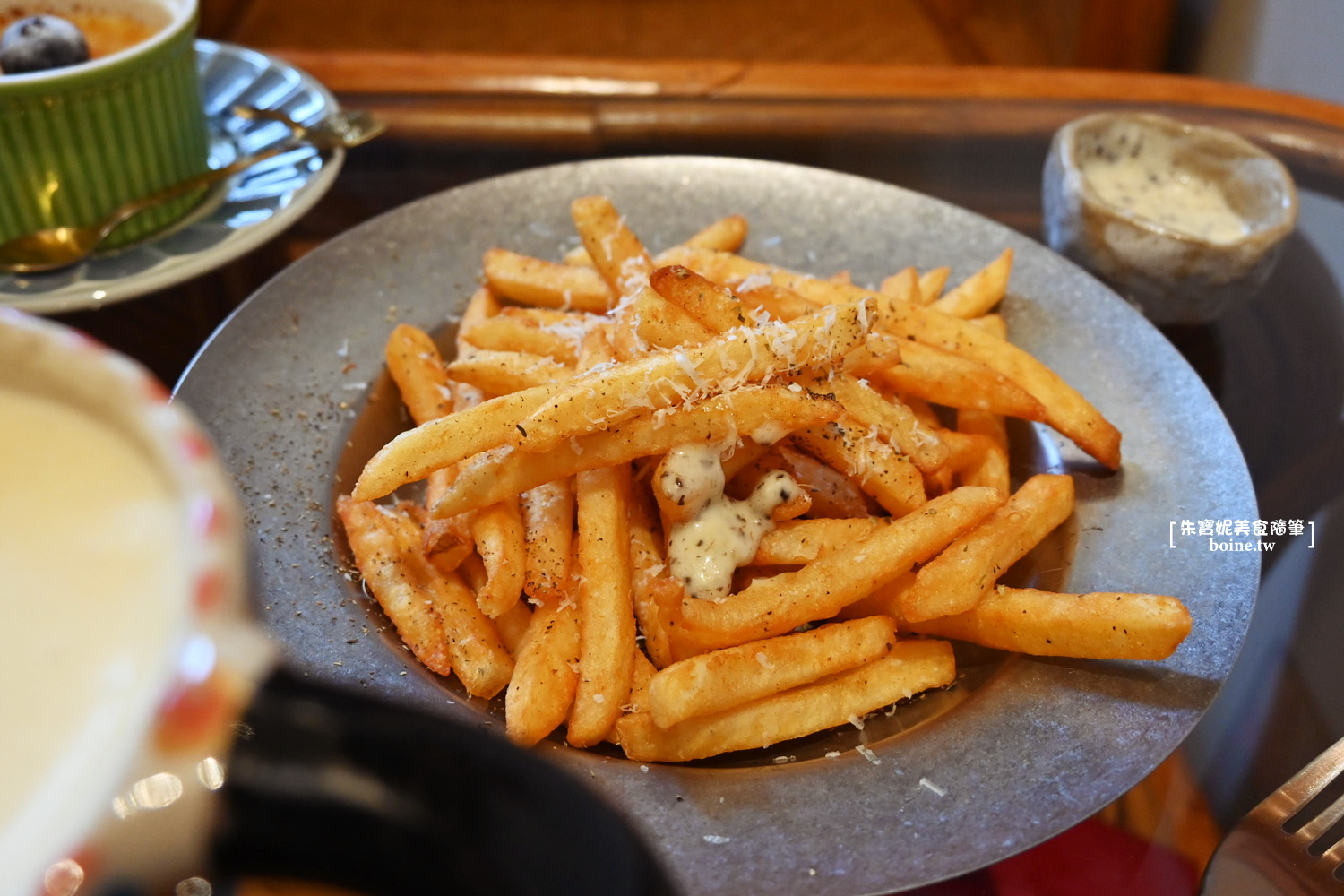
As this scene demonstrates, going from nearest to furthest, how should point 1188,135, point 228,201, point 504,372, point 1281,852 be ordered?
point 1281,852 → point 504,372 → point 228,201 → point 1188,135

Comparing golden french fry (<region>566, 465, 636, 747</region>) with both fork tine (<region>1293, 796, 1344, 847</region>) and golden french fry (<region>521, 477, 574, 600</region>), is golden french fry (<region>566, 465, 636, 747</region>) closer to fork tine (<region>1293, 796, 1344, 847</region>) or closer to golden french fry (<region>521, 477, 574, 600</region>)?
golden french fry (<region>521, 477, 574, 600</region>)

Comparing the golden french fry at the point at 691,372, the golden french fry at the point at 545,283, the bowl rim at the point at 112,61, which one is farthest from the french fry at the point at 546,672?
the bowl rim at the point at 112,61

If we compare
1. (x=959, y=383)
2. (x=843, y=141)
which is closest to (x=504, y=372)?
(x=959, y=383)

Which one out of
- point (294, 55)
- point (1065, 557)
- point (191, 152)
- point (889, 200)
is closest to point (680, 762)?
point (1065, 557)

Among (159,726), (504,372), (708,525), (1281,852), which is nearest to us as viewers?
(159,726)

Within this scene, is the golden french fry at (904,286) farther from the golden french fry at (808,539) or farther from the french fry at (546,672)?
the french fry at (546,672)

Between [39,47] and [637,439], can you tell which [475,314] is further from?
[39,47]
